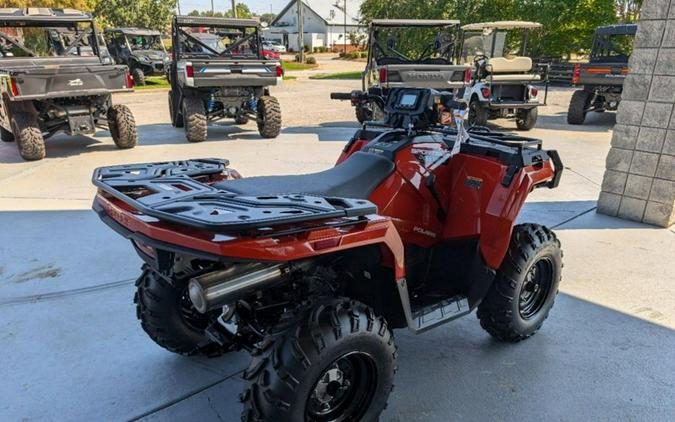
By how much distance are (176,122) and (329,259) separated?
880cm

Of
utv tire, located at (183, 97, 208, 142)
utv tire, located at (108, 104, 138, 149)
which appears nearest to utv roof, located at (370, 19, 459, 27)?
utv tire, located at (183, 97, 208, 142)

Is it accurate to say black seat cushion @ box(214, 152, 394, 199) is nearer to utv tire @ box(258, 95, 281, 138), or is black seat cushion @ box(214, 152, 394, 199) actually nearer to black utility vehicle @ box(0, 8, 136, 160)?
black utility vehicle @ box(0, 8, 136, 160)

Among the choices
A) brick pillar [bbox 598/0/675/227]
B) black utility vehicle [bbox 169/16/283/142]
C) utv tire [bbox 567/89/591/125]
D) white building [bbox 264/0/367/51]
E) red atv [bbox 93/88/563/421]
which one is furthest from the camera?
white building [bbox 264/0/367/51]

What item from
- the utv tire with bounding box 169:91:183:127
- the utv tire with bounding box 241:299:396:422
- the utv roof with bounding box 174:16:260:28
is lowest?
the utv tire with bounding box 169:91:183:127

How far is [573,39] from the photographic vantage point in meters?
22.7

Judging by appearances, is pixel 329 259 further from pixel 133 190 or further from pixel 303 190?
pixel 133 190

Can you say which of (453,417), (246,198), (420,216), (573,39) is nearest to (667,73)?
(420,216)

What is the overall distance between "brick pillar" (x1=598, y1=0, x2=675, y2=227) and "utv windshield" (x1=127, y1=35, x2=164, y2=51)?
1947cm

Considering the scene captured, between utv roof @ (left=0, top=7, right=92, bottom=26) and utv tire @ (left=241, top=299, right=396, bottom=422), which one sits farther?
utv roof @ (left=0, top=7, right=92, bottom=26)

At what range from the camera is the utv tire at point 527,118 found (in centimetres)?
998

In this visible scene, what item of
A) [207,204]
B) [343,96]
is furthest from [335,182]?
[343,96]

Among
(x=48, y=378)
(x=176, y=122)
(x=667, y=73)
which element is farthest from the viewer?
(x=176, y=122)

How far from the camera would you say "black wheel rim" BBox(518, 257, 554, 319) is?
293 centimetres

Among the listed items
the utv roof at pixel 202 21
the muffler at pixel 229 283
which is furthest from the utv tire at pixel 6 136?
the muffler at pixel 229 283
